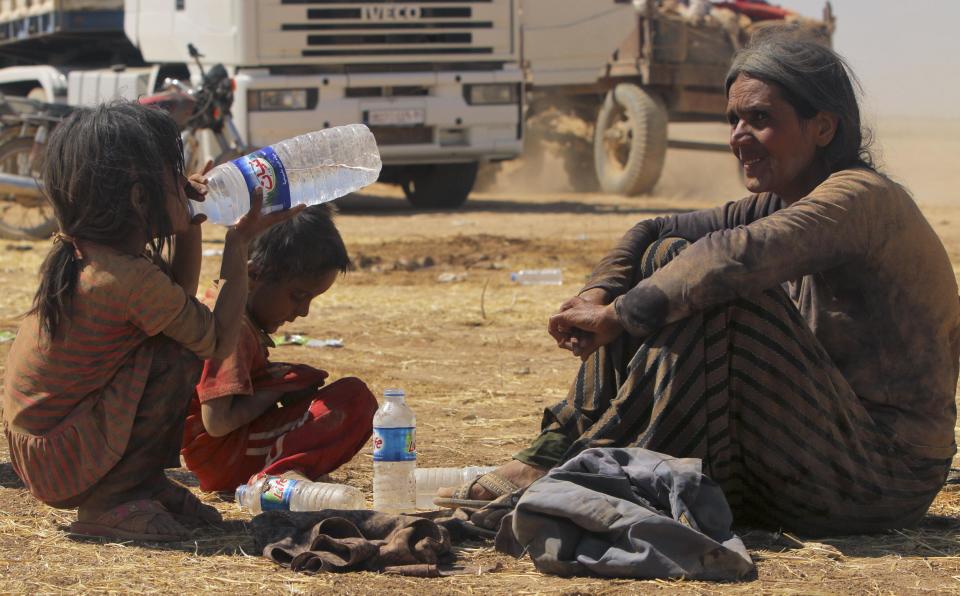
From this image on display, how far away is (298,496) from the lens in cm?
372

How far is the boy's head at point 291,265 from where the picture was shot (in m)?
3.88

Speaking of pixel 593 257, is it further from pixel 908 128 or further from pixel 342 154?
pixel 908 128

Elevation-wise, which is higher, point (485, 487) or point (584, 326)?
point (584, 326)

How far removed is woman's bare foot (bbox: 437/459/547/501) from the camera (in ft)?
11.8

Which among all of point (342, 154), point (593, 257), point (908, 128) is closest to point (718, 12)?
point (593, 257)

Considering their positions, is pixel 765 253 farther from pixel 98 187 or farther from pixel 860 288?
pixel 98 187

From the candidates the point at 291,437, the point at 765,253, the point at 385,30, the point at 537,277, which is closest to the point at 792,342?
the point at 765,253

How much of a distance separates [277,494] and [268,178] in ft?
2.94

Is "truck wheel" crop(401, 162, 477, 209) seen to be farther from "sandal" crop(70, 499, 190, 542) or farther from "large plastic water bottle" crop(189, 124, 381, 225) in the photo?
"sandal" crop(70, 499, 190, 542)

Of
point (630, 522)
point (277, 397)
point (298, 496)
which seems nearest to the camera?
point (630, 522)

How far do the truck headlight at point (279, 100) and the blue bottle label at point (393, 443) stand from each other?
32.9 ft

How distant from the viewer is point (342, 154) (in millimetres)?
6246

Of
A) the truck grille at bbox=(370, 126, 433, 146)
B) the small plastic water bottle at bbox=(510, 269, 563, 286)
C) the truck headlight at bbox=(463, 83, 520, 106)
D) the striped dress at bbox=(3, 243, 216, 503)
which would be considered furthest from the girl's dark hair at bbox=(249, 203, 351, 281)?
the truck headlight at bbox=(463, 83, 520, 106)

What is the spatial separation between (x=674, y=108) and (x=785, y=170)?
1450 cm
